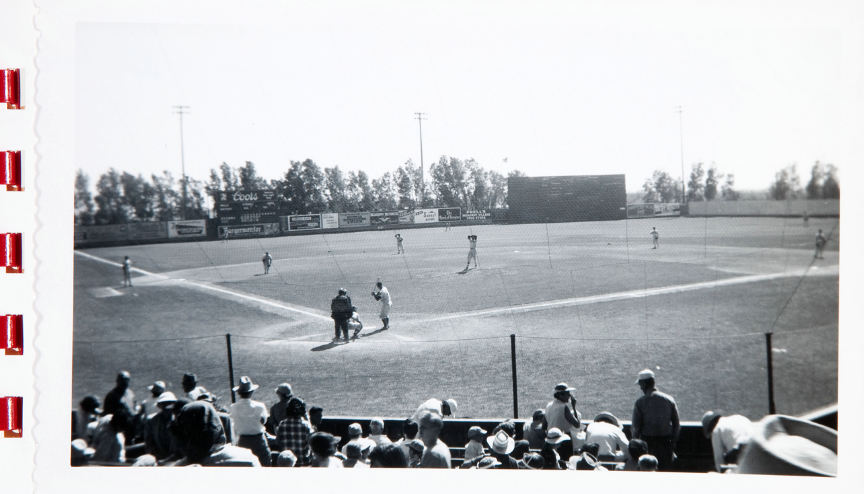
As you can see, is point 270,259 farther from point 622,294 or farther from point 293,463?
point 622,294

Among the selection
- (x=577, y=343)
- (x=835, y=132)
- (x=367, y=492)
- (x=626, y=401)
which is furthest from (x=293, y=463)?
(x=835, y=132)

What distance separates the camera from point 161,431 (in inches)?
120

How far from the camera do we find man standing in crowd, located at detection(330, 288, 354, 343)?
16.4ft

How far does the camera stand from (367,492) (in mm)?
3205

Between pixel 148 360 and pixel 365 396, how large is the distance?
A: 1.71 metres

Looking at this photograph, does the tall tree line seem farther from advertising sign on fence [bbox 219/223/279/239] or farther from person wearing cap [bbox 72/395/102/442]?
person wearing cap [bbox 72/395/102/442]

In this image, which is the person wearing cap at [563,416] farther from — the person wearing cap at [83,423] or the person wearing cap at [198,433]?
the person wearing cap at [83,423]

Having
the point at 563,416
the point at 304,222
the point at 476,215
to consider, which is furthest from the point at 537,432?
the point at 304,222

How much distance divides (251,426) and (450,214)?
7.65 ft

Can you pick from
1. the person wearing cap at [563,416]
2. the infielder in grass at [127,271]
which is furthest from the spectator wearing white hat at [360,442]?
the infielder in grass at [127,271]

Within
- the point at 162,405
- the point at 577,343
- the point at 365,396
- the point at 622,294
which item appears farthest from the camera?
the point at 622,294

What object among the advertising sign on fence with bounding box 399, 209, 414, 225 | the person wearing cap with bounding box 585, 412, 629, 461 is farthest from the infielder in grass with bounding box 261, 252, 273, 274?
the person wearing cap with bounding box 585, 412, 629, 461

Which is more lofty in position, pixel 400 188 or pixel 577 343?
pixel 400 188

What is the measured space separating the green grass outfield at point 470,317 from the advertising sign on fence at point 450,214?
0.11 m
